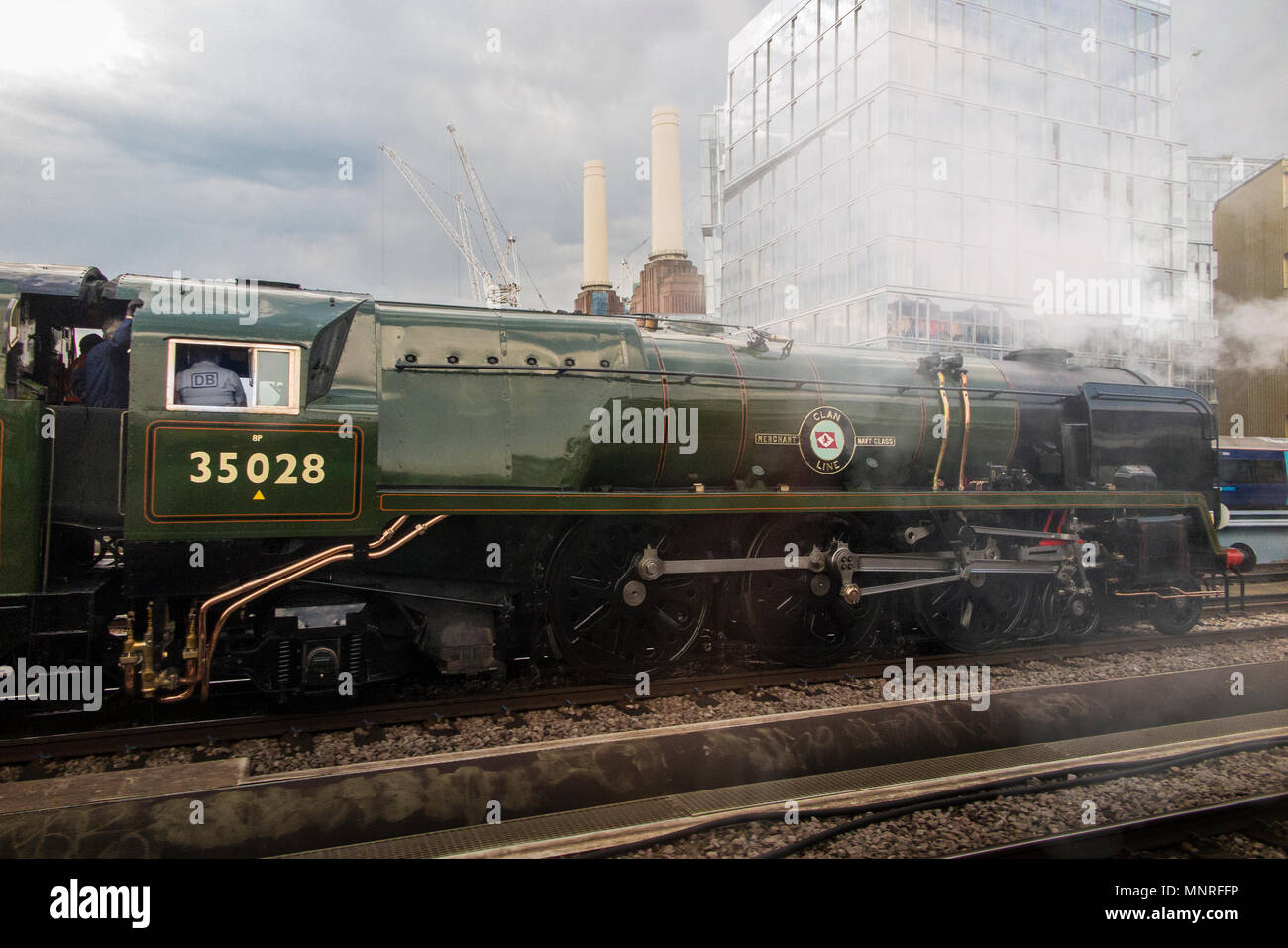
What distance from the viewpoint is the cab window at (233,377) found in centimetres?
550

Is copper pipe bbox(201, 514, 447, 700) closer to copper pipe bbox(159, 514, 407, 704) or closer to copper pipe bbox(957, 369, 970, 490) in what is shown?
copper pipe bbox(159, 514, 407, 704)

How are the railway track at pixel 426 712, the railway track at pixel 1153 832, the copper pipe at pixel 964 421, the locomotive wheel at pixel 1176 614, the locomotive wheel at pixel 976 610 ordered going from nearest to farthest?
the railway track at pixel 1153 832, the railway track at pixel 426 712, the locomotive wheel at pixel 976 610, the copper pipe at pixel 964 421, the locomotive wheel at pixel 1176 614

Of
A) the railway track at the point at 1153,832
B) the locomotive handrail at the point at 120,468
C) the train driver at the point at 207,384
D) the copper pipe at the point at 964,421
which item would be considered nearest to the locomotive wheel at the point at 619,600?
the train driver at the point at 207,384

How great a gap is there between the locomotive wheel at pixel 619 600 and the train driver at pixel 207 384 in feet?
9.58

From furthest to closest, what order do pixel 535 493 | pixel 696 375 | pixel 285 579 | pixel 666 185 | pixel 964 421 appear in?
pixel 666 185 → pixel 964 421 → pixel 696 375 → pixel 535 493 → pixel 285 579

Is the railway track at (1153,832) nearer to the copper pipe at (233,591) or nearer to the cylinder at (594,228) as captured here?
the copper pipe at (233,591)

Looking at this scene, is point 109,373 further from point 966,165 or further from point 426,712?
point 966,165

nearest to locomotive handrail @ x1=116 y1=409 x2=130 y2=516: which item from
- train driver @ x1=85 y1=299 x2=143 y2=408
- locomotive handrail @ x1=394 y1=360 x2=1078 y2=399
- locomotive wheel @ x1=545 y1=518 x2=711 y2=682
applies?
train driver @ x1=85 y1=299 x2=143 y2=408

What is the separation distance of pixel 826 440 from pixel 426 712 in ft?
15.4

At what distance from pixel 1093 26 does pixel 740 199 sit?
55.7 ft

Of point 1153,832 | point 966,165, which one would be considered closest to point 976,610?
point 1153,832

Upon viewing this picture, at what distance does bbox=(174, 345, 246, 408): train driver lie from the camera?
5520 mm

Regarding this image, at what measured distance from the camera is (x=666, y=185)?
180 feet

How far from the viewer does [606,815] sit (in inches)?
174
